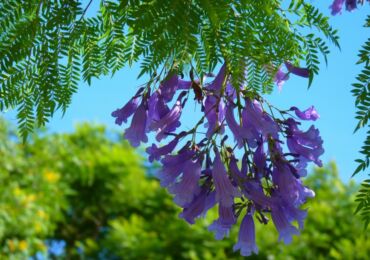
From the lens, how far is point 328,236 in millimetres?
6223

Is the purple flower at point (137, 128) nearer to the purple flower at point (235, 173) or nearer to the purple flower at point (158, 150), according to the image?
the purple flower at point (158, 150)

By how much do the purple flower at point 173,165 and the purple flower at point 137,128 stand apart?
9 centimetres

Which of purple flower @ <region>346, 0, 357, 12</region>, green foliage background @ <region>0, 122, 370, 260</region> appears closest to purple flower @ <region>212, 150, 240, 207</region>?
purple flower @ <region>346, 0, 357, 12</region>

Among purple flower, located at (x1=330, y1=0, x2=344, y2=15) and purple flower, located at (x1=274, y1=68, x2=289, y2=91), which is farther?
purple flower, located at (x1=330, y1=0, x2=344, y2=15)

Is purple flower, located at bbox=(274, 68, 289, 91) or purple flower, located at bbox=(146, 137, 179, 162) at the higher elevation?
purple flower, located at bbox=(274, 68, 289, 91)

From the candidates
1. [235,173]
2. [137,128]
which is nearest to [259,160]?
[235,173]

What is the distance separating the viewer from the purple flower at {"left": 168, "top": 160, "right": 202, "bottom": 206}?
4.81ft

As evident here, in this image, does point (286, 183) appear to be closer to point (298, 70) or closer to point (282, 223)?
point (282, 223)

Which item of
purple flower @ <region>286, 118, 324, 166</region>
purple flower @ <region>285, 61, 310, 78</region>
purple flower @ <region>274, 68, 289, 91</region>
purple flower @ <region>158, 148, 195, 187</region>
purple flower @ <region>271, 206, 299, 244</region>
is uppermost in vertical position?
purple flower @ <region>274, 68, 289, 91</region>

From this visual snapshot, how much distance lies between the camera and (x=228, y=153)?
151 centimetres

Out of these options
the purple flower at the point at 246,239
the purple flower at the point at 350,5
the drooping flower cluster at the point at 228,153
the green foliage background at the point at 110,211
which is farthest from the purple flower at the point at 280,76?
the green foliage background at the point at 110,211

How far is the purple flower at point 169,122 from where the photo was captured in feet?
5.11

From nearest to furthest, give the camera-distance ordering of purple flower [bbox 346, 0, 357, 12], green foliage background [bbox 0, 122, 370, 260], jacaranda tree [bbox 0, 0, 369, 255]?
jacaranda tree [bbox 0, 0, 369, 255] < purple flower [bbox 346, 0, 357, 12] < green foliage background [bbox 0, 122, 370, 260]

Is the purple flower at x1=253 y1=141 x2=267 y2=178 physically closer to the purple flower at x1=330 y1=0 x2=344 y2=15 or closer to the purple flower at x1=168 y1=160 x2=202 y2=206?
the purple flower at x1=168 y1=160 x2=202 y2=206
